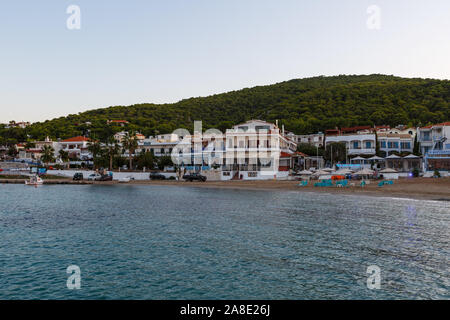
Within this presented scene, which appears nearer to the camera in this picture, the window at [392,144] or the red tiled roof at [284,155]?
the red tiled roof at [284,155]

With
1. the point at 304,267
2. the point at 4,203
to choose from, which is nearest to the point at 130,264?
the point at 304,267

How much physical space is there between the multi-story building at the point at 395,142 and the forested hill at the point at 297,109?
19.4 m

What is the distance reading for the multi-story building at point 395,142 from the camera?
3063 inches

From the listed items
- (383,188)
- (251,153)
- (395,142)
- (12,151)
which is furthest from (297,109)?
(12,151)

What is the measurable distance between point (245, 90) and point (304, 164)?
10686 cm

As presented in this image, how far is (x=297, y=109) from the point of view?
12800 centimetres

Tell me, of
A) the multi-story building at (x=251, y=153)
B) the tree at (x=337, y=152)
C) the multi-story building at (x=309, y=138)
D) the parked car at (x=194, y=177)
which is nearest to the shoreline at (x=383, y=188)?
the multi-story building at (x=251, y=153)

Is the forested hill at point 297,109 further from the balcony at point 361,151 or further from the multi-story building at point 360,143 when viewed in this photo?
the balcony at point 361,151

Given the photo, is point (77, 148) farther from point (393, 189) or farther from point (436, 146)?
point (436, 146)

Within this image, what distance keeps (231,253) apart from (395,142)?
73204mm

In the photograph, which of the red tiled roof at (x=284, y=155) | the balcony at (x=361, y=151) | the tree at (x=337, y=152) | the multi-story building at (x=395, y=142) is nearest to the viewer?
the red tiled roof at (x=284, y=155)

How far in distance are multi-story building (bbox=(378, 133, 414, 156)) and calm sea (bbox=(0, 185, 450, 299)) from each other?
161 ft

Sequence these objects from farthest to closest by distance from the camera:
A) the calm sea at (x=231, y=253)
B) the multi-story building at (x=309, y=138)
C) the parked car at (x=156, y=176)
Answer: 1. the multi-story building at (x=309, y=138)
2. the parked car at (x=156, y=176)
3. the calm sea at (x=231, y=253)

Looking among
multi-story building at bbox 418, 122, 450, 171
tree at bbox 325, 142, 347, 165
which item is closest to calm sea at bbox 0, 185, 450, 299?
multi-story building at bbox 418, 122, 450, 171
